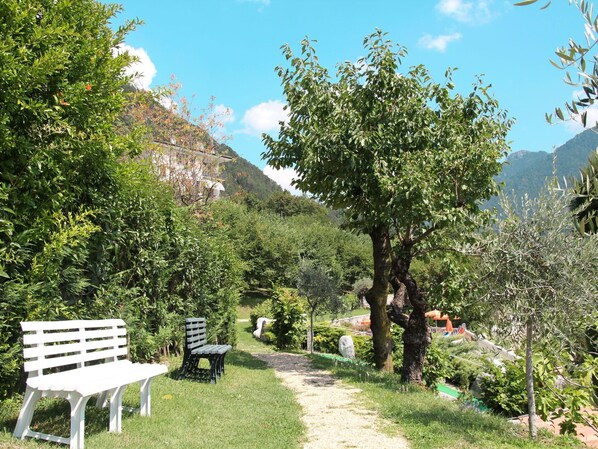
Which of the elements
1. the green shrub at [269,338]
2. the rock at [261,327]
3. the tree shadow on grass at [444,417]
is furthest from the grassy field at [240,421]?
the rock at [261,327]

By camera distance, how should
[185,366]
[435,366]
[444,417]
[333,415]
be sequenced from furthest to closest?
[435,366]
[185,366]
[333,415]
[444,417]

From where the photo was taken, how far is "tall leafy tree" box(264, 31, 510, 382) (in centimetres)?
933

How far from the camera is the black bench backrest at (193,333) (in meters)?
7.59

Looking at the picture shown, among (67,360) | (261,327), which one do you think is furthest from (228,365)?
(261,327)

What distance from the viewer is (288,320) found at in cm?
1711

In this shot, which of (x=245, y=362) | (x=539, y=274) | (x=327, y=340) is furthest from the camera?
(x=327, y=340)

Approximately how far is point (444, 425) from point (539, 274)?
6.80ft

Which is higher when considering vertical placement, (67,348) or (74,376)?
(67,348)

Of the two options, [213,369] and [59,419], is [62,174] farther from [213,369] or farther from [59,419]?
[213,369]

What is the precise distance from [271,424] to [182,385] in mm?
1907

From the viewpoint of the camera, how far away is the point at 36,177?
14.5 feet

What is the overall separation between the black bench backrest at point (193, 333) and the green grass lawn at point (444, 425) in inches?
114

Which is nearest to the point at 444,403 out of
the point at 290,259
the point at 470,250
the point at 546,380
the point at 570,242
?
the point at 546,380

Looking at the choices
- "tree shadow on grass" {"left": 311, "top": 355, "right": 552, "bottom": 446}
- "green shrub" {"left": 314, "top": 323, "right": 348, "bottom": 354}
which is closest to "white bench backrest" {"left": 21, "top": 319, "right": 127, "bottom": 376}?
"tree shadow on grass" {"left": 311, "top": 355, "right": 552, "bottom": 446}
